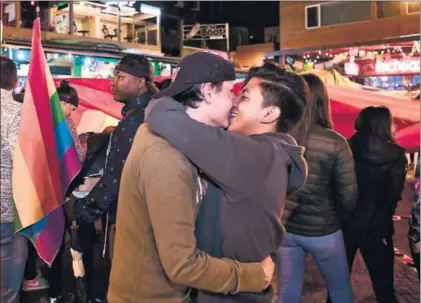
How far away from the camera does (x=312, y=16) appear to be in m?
16.9

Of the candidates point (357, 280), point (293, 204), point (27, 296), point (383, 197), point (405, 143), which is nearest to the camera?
point (293, 204)

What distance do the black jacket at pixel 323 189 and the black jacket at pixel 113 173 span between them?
1.16m

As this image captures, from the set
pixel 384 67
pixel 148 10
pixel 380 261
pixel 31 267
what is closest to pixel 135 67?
pixel 31 267

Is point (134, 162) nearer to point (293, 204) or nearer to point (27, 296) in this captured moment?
point (293, 204)

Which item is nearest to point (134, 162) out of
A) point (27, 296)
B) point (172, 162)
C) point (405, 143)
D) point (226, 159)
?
point (172, 162)

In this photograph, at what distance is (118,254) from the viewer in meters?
1.76

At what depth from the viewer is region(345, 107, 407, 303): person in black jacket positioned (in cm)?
368

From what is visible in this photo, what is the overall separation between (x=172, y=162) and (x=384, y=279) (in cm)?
296

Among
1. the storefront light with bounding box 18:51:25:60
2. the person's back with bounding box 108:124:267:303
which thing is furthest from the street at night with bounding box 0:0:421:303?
the storefront light with bounding box 18:51:25:60

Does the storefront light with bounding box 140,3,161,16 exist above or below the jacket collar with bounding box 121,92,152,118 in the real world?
above

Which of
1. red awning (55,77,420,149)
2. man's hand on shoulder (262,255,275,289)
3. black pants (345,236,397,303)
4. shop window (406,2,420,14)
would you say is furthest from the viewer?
shop window (406,2,420,14)

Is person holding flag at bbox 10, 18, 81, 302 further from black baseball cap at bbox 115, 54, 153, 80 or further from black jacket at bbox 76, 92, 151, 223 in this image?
black baseball cap at bbox 115, 54, 153, 80

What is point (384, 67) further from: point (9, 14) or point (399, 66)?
point (9, 14)

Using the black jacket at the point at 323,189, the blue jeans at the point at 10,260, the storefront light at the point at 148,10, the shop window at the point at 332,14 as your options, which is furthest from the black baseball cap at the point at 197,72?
the storefront light at the point at 148,10
